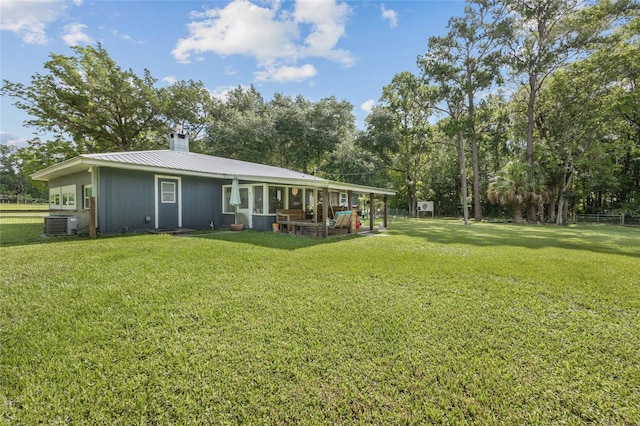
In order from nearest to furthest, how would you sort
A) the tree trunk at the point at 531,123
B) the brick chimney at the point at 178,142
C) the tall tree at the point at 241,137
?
the brick chimney at the point at 178,142 < the tree trunk at the point at 531,123 < the tall tree at the point at 241,137

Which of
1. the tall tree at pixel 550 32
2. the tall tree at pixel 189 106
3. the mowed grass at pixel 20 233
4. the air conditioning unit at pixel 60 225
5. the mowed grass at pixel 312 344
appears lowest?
the mowed grass at pixel 312 344

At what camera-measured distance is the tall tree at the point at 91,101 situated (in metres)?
18.1

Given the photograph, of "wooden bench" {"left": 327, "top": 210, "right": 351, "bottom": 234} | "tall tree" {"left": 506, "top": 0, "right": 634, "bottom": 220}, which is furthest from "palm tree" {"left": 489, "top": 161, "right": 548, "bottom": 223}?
"wooden bench" {"left": 327, "top": 210, "right": 351, "bottom": 234}

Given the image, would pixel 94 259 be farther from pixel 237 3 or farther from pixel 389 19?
pixel 389 19

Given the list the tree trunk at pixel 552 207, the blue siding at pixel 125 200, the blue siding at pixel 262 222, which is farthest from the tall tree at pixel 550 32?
the blue siding at pixel 125 200

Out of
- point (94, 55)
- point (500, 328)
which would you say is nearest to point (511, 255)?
point (500, 328)

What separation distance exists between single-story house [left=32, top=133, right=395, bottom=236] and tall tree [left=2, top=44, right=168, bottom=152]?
8140 mm

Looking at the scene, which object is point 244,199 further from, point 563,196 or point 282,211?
point 563,196

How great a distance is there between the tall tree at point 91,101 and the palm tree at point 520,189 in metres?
25.8

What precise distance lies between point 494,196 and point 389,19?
15.1m

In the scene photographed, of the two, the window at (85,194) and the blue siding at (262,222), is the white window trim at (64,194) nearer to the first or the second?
the window at (85,194)

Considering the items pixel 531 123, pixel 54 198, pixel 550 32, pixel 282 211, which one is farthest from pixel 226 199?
pixel 550 32

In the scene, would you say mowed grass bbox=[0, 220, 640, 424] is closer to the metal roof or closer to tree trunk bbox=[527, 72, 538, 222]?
the metal roof

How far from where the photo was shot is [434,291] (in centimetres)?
441
